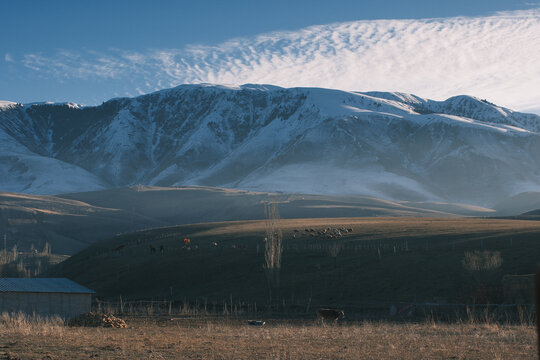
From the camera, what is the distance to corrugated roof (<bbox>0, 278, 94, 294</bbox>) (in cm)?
3794

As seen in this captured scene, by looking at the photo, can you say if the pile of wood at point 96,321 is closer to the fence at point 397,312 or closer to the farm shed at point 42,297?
the fence at point 397,312

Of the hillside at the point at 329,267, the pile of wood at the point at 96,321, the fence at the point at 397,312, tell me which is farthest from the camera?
the hillside at the point at 329,267

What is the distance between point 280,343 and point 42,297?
22.0 meters

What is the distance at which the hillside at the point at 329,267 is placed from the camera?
45.8 m

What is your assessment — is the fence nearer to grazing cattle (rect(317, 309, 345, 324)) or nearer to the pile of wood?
grazing cattle (rect(317, 309, 345, 324))

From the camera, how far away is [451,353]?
61.0 feet

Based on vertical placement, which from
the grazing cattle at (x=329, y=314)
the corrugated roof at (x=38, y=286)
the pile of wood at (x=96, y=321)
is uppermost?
the corrugated roof at (x=38, y=286)

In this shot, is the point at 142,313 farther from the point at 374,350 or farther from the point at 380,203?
the point at 380,203

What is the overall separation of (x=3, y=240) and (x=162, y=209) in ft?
237

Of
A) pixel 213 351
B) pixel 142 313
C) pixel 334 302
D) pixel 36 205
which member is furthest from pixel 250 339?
pixel 36 205

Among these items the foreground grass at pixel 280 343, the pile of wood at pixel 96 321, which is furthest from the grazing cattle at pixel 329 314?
the pile of wood at pixel 96 321

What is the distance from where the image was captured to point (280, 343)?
21.3 metres

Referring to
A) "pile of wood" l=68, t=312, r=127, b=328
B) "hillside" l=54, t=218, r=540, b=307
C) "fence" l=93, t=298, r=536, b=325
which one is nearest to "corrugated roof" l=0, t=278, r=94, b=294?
"fence" l=93, t=298, r=536, b=325

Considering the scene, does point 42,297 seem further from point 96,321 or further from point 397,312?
point 397,312
